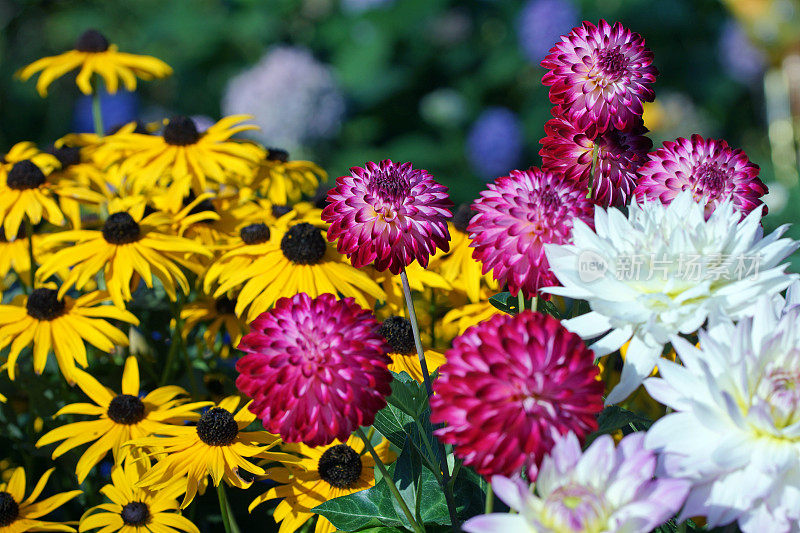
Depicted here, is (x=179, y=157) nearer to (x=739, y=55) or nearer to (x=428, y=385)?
(x=428, y=385)

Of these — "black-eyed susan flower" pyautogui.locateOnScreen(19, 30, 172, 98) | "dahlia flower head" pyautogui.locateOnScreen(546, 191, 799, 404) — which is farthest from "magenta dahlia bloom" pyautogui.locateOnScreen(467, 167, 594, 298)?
"black-eyed susan flower" pyautogui.locateOnScreen(19, 30, 172, 98)

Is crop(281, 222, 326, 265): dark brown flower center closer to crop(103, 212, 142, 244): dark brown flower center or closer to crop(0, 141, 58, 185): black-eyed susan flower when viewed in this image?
crop(103, 212, 142, 244): dark brown flower center

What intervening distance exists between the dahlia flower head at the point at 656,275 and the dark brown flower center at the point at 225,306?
0.57 meters

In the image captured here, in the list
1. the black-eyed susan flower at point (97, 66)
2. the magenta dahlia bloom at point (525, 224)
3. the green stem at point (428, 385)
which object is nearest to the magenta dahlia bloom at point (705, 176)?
the magenta dahlia bloom at point (525, 224)

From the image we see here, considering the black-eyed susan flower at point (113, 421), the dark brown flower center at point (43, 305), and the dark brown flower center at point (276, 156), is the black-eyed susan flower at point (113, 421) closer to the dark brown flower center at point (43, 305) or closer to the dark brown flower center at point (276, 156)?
the dark brown flower center at point (43, 305)

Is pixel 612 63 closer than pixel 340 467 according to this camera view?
Yes

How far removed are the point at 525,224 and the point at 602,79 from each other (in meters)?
0.16

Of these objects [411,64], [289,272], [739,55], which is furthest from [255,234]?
[739,55]

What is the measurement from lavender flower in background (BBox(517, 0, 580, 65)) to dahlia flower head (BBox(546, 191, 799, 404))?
2.47 m

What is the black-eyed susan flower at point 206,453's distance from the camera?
751mm

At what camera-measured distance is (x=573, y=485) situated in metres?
0.44

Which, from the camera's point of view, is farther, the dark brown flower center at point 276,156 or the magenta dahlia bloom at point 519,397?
the dark brown flower center at point 276,156

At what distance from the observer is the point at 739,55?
12.0 ft

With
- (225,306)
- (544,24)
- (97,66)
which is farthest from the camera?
(544,24)
